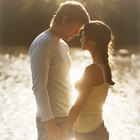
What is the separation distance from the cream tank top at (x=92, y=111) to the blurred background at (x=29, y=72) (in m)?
0.30

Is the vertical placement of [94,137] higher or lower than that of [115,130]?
higher

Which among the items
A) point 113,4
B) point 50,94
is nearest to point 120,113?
point 50,94

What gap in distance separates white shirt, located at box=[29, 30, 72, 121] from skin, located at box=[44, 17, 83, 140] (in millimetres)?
41

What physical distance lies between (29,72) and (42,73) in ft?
62.9

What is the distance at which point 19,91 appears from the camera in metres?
17.2

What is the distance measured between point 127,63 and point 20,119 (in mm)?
16466

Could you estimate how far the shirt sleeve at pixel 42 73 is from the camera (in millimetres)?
3598

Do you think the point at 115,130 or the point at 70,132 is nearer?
the point at 70,132

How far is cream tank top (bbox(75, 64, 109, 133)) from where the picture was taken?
354 cm

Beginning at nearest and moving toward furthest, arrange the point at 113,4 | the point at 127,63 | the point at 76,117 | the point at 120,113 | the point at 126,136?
the point at 76,117
the point at 126,136
the point at 120,113
the point at 127,63
the point at 113,4

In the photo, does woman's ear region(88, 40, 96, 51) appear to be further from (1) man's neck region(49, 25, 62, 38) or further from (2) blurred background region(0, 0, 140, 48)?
(2) blurred background region(0, 0, 140, 48)

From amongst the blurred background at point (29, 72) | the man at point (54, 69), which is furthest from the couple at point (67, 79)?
the blurred background at point (29, 72)

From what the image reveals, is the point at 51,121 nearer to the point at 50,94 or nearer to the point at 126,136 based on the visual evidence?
the point at 50,94

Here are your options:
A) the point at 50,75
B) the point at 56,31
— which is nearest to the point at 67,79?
the point at 50,75
